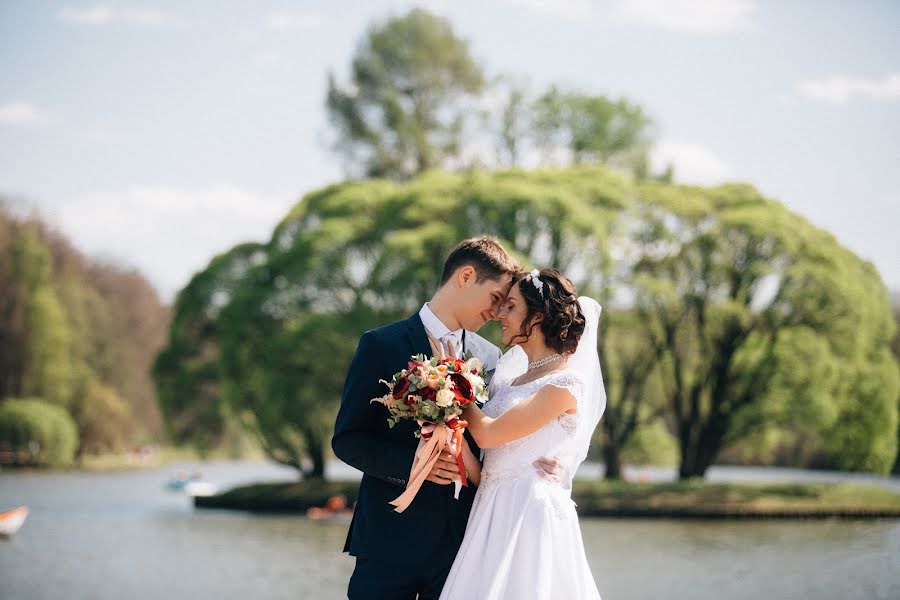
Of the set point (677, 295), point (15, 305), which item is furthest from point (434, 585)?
point (15, 305)

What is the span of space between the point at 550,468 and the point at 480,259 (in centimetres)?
91

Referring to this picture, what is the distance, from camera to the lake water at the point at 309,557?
15.8 meters

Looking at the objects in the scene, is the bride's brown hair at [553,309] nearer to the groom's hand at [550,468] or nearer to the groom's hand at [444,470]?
the groom's hand at [550,468]

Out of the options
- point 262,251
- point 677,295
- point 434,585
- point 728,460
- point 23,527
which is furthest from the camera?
point 728,460

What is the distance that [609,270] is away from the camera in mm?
26953

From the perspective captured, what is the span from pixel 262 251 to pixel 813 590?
66.4ft

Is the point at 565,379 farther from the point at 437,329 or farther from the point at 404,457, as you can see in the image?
the point at 404,457

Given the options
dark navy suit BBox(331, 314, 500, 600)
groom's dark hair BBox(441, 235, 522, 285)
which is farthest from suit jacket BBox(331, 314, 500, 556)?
groom's dark hair BBox(441, 235, 522, 285)

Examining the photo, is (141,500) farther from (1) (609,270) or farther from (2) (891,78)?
(2) (891,78)

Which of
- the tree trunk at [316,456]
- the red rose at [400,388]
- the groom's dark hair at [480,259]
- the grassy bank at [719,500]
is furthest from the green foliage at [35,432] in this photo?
the red rose at [400,388]

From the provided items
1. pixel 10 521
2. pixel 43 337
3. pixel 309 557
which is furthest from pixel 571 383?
pixel 43 337

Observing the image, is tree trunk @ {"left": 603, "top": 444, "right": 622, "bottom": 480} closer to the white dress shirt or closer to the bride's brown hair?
the bride's brown hair

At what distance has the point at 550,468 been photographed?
15.0 ft

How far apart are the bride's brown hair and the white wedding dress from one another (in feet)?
0.51
